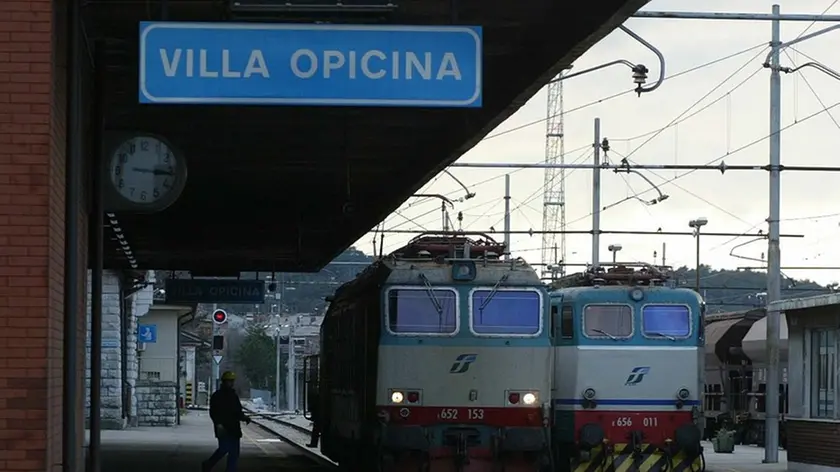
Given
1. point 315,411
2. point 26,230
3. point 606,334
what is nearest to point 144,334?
point 315,411

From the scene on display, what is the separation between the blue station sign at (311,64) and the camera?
10.7 meters

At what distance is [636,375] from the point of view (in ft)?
70.5

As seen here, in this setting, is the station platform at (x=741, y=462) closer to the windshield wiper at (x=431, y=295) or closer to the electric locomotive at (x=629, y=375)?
the electric locomotive at (x=629, y=375)

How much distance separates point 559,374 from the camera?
867 inches

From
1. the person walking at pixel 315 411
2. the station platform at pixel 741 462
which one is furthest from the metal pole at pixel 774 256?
the person walking at pixel 315 411

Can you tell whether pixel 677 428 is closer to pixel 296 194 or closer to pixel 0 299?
pixel 296 194

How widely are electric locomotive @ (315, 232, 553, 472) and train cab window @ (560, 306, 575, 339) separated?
7.24 feet

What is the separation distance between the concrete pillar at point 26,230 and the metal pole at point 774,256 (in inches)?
787

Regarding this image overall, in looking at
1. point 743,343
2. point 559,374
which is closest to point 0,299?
point 559,374

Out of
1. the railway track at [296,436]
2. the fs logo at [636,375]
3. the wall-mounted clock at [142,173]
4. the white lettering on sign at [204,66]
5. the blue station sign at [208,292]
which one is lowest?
the railway track at [296,436]

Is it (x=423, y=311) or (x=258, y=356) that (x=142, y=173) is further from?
(x=258, y=356)

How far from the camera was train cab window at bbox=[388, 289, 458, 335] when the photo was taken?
63.4ft

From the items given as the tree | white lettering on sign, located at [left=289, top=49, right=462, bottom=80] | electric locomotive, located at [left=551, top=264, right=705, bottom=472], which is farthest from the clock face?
the tree

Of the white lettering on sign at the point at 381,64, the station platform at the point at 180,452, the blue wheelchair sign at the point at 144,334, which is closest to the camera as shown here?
the white lettering on sign at the point at 381,64
